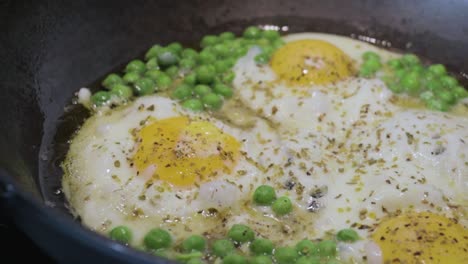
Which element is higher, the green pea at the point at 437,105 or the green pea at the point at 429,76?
the green pea at the point at 429,76

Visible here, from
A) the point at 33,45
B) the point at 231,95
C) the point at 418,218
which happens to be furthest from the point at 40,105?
the point at 418,218

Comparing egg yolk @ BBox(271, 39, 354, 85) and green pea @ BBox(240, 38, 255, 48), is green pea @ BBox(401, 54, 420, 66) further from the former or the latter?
green pea @ BBox(240, 38, 255, 48)

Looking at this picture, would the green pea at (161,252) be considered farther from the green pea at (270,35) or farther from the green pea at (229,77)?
the green pea at (270,35)

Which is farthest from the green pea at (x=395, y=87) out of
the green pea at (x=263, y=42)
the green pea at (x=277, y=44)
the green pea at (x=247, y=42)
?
the green pea at (x=247, y=42)

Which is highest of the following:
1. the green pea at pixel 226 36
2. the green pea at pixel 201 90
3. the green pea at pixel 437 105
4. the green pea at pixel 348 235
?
the green pea at pixel 226 36

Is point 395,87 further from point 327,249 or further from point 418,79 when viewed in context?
point 327,249
